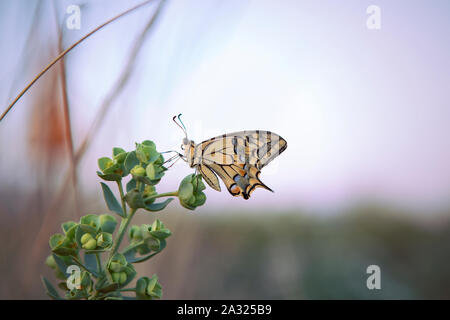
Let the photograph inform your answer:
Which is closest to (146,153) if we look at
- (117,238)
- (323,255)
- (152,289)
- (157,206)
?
(157,206)

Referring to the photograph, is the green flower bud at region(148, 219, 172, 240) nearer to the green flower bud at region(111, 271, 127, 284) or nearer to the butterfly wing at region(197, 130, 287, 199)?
the green flower bud at region(111, 271, 127, 284)

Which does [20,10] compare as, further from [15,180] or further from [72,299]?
[72,299]

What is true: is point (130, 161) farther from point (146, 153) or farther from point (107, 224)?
point (107, 224)

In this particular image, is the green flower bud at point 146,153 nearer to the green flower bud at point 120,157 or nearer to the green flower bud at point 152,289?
the green flower bud at point 120,157

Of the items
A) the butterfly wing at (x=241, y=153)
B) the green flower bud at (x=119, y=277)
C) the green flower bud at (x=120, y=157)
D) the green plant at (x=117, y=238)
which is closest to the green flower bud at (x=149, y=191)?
the green plant at (x=117, y=238)

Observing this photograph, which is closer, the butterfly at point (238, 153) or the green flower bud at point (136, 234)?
the green flower bud at point (136, 234)

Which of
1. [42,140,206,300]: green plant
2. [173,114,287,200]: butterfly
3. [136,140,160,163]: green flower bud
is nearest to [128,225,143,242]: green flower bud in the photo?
[42,140,206,300]: green plant

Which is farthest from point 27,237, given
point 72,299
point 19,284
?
point 72,299

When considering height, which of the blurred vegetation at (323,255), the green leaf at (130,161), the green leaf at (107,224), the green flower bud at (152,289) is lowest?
the blurred vegetation at (323,255)
